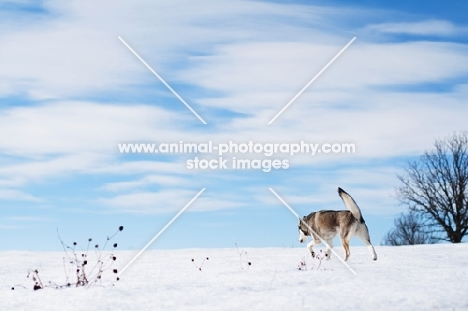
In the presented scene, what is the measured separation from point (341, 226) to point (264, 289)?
205 inches

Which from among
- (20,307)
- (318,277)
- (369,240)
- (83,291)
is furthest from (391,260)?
(20,307)

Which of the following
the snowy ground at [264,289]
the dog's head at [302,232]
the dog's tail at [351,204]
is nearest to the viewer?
the snowy ground at [264,289]

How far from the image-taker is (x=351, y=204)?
1316 cm

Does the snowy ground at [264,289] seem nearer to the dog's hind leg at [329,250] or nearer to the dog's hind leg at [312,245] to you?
the dog's hind leg at [329,250]

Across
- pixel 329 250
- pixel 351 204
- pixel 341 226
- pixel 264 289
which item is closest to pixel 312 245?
pixel 329 250

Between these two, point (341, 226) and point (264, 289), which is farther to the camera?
point (341, 226)

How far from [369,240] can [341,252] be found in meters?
0.75

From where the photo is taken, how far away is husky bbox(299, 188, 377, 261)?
1315 cm

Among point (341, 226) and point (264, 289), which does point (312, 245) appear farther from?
point (264, 289)

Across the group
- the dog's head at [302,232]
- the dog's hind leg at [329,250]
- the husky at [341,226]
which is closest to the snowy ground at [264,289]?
the dog's hind leg at [329,250]

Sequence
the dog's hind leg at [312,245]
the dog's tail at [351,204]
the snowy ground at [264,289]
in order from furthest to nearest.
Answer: the dog's hind leg at [312,245]
the dog's tail at [351,204]
the snowy ground at [264,289]

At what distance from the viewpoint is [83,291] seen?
28.0ft

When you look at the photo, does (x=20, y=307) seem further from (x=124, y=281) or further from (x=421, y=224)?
(x=421, y=224)

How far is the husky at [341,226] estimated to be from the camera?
43.1 ft
